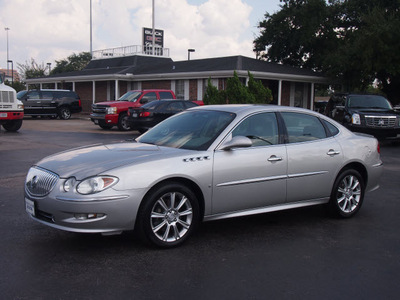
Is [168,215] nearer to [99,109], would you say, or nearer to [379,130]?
[379,130]

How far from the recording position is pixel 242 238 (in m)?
5.17

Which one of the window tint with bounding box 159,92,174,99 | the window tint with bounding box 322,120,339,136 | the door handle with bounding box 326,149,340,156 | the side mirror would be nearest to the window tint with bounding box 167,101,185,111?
the window tint with bounding box 159,92,174,99

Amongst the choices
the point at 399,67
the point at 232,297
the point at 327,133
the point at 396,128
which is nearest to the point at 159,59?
the point at 399,67

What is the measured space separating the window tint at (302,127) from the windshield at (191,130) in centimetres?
82

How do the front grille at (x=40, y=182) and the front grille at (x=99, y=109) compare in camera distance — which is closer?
the front grille at (x=40, y=182)

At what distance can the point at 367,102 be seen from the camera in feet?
55.2

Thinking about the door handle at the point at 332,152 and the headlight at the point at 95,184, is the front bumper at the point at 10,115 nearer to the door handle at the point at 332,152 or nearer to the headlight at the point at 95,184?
the headlight at the point at 95,184

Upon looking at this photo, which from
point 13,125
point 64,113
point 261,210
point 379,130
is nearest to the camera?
point 261,210

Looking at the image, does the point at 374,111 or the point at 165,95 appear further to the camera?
the point at 165,95

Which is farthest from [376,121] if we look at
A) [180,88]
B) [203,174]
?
[180,88]

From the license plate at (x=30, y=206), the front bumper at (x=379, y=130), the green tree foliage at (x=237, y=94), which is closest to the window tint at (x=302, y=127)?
the license plate at (x=30, y=206)

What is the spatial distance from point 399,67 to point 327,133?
21637mm

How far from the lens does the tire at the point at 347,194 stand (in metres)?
6.04

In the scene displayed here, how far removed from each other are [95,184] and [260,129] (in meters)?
2.20
